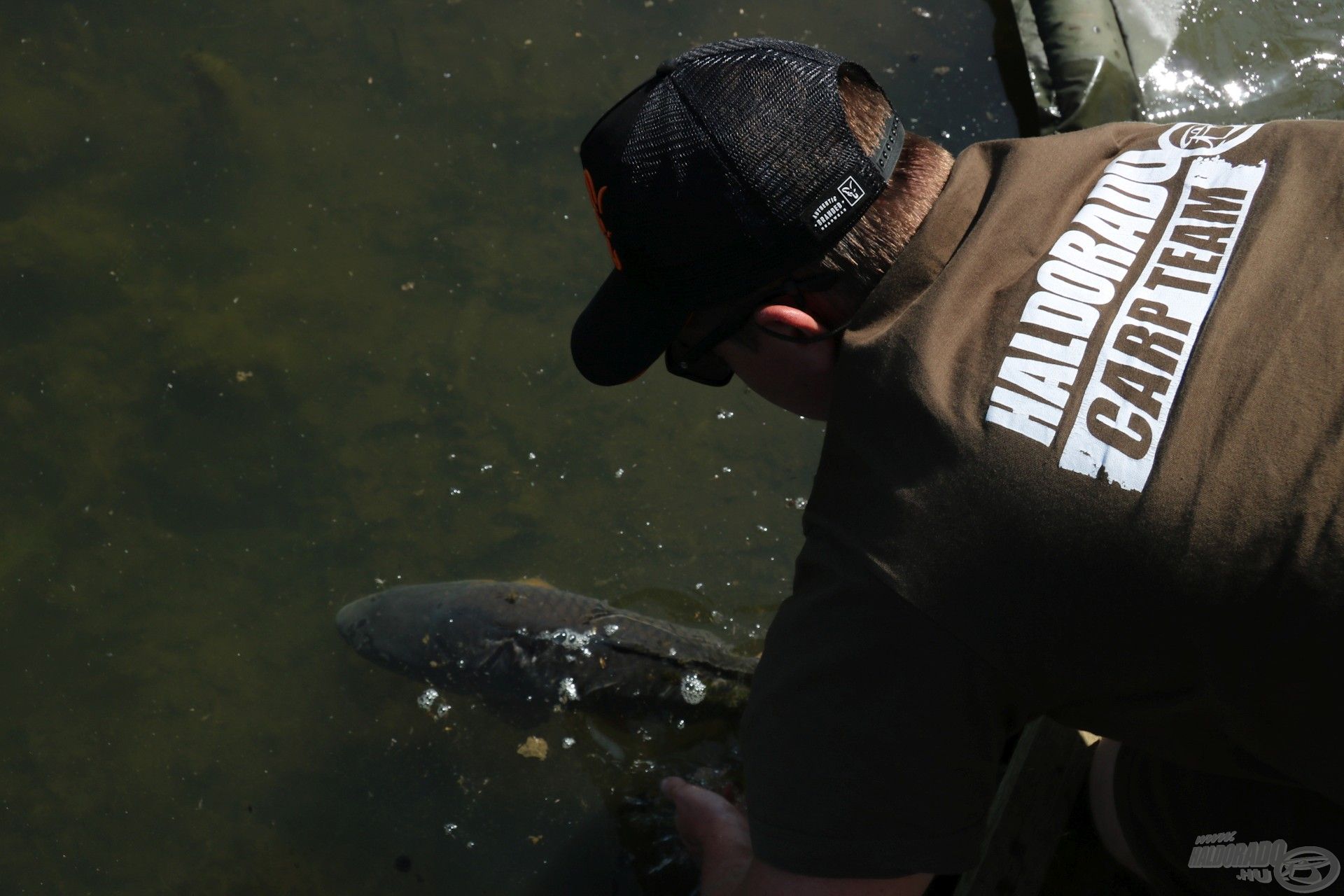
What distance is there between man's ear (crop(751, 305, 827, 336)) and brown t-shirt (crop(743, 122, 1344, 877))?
0.13 meters

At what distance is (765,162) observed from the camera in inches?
62.4

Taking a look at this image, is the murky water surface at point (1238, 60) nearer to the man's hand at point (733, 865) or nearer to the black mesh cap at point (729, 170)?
the black mesh cap at point (729, 170)

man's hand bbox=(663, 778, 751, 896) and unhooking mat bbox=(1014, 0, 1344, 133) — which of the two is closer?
man's hand bbox=(663, 778, 751, 896)

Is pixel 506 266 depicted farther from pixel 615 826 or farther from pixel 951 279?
pixel 951 279

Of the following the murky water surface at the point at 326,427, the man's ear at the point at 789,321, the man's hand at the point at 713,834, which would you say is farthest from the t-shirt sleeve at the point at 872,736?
the murky water surface at the point at 326,427

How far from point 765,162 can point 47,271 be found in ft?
11.9

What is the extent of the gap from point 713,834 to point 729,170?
5.35 feet

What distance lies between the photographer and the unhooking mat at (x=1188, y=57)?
13.0 ft

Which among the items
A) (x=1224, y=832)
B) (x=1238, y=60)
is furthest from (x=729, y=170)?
(x=1238, y=60)

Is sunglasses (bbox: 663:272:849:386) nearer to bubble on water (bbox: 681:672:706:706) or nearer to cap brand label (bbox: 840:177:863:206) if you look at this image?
cap brand label (bbox: 840:177:863:206)

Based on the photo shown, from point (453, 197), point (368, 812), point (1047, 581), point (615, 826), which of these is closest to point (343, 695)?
point (368, 812)

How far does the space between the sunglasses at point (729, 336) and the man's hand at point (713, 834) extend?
42.9 inches

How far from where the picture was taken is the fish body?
3.16m

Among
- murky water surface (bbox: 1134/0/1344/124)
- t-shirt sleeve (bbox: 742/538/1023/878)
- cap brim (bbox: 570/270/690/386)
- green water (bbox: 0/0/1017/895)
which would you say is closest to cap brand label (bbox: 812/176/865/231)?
cap brim (bbox: 570/270/690/386)
